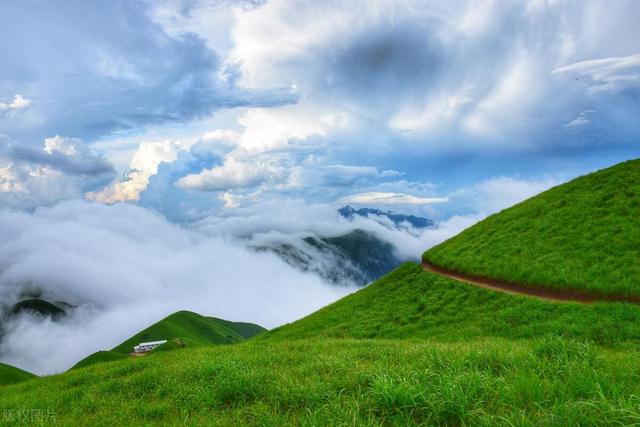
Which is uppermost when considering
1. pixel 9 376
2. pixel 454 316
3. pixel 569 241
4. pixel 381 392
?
pixel 569 241

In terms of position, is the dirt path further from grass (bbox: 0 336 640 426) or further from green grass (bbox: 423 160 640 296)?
grass (bbox: 0 336 640 426)

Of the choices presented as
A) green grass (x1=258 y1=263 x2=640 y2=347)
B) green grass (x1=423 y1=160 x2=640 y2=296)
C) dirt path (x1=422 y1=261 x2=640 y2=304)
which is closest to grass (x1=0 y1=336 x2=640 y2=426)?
green grass (x1=258 y1=263 x2=640 y2=347)

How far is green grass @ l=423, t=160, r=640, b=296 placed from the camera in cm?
2584

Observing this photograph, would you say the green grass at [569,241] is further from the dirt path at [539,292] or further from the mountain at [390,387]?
the mountain at [390,387]

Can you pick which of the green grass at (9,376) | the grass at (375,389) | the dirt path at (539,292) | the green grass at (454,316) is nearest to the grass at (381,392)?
the grass at (375,389)

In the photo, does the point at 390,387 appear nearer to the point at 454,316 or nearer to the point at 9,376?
the point at 454,316

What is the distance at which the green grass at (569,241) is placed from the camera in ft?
84.8

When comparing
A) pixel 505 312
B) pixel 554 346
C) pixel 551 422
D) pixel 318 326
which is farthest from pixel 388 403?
pixel 318 326

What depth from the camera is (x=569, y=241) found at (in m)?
31.4

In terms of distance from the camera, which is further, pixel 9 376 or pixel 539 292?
pixel 9 376

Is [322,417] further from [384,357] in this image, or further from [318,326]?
[318,326]

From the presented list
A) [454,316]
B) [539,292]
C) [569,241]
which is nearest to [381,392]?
[454,316]

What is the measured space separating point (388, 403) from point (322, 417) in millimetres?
1255

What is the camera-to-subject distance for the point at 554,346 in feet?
31.7
